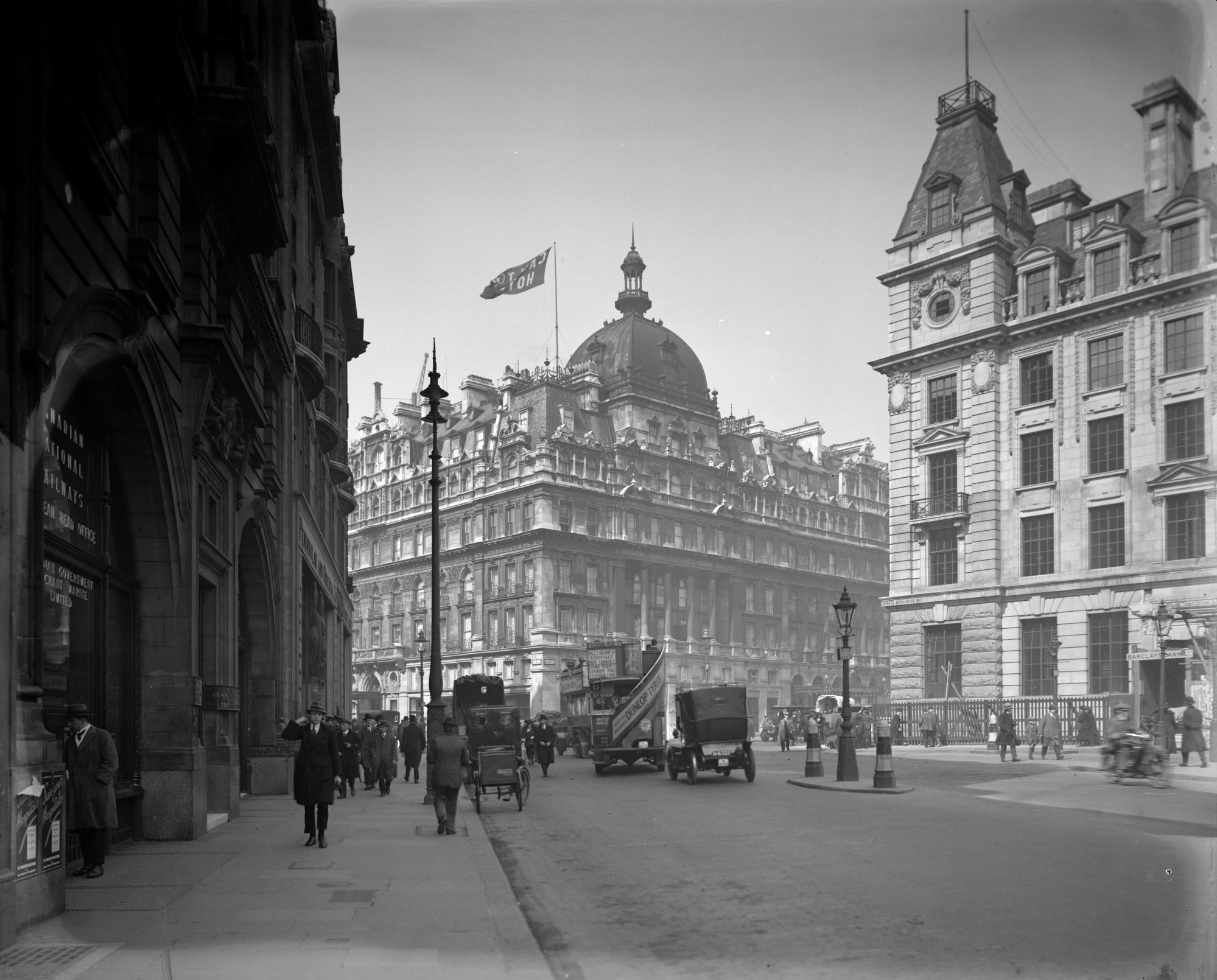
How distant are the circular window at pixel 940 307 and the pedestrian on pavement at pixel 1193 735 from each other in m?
18.1

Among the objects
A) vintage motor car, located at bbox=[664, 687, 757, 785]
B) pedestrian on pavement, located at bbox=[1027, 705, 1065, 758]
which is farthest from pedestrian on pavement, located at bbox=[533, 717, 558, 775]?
pedestrian on pavement, located at bbox=[1027, 705, 1065, 758]

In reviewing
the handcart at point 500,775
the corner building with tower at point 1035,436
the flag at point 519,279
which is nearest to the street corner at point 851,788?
the handcart at point 500,775

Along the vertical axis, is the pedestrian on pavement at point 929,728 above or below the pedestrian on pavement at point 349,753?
below

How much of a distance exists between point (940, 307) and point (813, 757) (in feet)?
67.3

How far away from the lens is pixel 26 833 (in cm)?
969

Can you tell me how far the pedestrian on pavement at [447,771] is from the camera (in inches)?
724

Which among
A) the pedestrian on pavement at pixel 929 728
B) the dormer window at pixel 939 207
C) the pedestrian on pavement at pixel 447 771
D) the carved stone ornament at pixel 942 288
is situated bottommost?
the pedestrian on pavement at pixel 929 728

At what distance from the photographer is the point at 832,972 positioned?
8.48 m

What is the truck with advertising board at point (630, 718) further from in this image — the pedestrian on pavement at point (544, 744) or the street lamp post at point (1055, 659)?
the street lamp post at point (1055, 659)

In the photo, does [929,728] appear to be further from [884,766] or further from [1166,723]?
→ [884,766]

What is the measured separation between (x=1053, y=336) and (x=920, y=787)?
1979 centimetres

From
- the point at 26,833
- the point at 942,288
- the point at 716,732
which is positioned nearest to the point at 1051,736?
the point at 716,732

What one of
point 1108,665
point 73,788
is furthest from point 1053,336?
point 73,788

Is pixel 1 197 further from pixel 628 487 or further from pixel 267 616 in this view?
pixel 628 487
